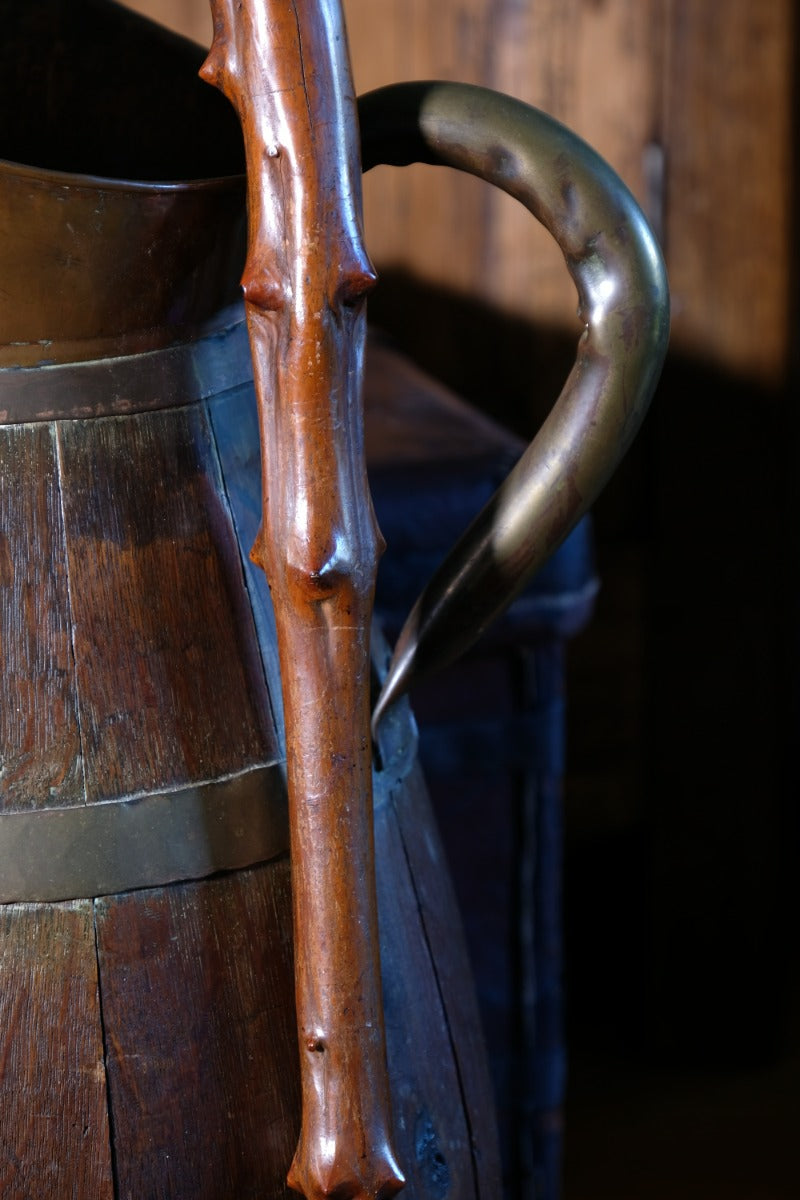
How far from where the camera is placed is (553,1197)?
3.76 feet

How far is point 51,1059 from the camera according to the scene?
52 centimetres

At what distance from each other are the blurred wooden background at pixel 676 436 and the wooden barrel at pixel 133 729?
1006mm

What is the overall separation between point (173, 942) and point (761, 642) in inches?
42.8

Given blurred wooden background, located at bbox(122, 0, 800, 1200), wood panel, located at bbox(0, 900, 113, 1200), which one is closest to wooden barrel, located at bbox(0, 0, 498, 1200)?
wood panel, located at bbox(0, 900, 113, 1200)

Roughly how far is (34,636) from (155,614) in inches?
1.8

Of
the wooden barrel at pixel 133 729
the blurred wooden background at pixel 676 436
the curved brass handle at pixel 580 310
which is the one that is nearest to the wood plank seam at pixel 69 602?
the wooden barrel at pixel 133 729

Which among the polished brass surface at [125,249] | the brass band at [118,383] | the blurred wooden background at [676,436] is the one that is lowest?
the blurred wooden background at [676,436]

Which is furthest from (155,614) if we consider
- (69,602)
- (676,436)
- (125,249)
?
(676,436)

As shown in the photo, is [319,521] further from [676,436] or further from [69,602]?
[676,436]

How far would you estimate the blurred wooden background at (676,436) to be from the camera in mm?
1468

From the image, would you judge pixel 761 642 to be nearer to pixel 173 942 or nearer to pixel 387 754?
pixel 387 754

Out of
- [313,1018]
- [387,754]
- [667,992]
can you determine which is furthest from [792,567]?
[313,1018]

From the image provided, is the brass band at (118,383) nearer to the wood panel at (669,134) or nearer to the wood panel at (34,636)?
the wood panel at (34,636)

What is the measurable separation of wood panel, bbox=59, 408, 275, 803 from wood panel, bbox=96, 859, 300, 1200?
0.05m
